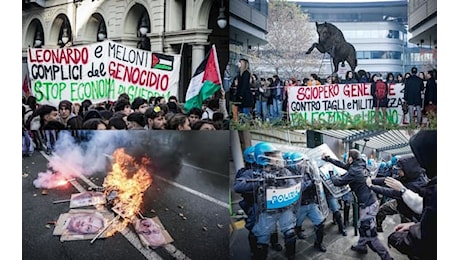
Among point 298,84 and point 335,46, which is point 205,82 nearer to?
point 298,84

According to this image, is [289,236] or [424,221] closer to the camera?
[424,221]

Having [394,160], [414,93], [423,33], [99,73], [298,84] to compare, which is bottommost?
[394,160]

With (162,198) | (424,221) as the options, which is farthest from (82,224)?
(424,221)

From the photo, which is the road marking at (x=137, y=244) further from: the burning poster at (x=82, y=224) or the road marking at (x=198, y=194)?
the road marking at (x=198, y=194)

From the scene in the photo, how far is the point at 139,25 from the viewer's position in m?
5.20

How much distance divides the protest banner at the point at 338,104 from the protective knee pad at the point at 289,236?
1254 millimetres

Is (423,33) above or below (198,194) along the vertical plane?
above

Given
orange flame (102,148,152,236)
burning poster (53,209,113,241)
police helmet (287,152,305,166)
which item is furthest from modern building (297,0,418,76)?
burning poster (53,209,113,241)

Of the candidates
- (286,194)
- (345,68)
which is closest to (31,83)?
(286,194)

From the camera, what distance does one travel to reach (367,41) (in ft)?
16.8

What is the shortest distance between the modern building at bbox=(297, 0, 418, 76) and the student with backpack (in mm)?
104

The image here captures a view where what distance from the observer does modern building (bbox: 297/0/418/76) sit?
5.06m

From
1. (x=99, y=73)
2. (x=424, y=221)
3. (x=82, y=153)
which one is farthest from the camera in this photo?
(x=99, y=73)

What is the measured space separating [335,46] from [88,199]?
11.3 feet
